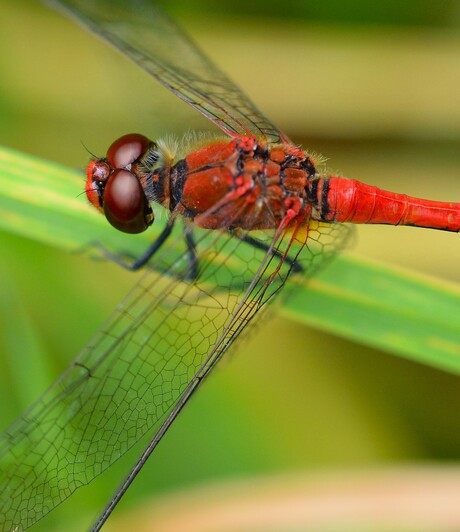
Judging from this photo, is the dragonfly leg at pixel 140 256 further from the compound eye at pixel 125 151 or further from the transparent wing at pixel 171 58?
the transparent wing at pixel 171 58

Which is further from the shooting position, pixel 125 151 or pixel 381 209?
pixel 381 209

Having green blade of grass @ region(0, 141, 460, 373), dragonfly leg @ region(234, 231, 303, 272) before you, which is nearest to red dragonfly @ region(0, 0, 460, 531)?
dragonfly leg @ region(234, 231, 303, 272)

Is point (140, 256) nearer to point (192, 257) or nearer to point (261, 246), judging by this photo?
point (192, 257)

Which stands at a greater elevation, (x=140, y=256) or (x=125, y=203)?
(x=140, y=256)

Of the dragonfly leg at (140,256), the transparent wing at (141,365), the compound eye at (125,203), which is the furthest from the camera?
the dragonfly leg at (140,256)

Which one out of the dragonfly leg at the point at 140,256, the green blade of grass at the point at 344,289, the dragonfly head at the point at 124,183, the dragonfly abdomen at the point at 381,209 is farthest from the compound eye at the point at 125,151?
the dragonfly abdomen at the point at 381,209

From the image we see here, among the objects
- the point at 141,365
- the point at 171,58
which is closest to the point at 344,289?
the point at 141,365
